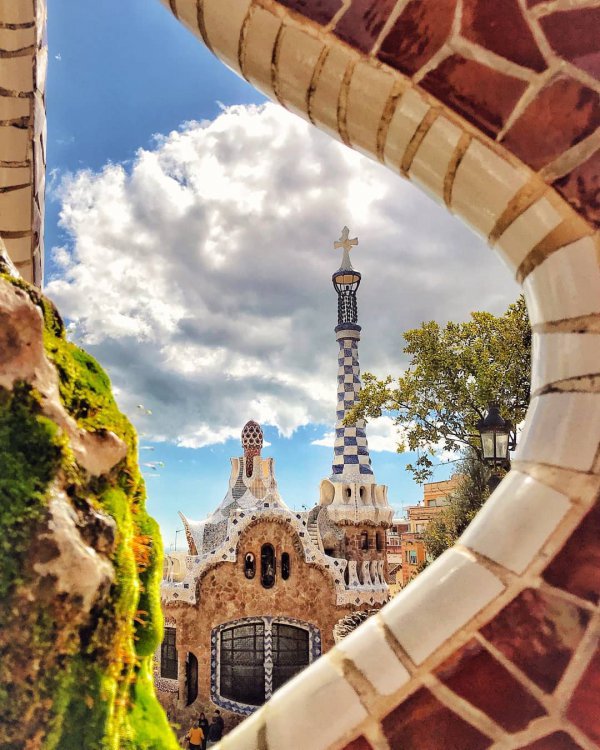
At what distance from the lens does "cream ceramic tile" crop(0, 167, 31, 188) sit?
2.24 m

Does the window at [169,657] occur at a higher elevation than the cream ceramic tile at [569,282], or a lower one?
lower

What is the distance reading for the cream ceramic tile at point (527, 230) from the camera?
113 cm

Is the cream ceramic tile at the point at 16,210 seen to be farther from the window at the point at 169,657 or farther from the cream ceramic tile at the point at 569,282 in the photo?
the window at the point at 169,657

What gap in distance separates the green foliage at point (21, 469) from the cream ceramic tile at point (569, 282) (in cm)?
85

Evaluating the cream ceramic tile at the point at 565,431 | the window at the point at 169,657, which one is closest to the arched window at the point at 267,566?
the window at the point at 169,657

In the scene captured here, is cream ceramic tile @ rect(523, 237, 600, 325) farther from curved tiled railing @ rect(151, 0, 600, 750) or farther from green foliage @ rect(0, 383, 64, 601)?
green foliage @ rect(0, 383, 64, 601)

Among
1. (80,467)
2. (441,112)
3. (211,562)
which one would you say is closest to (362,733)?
(80,467)

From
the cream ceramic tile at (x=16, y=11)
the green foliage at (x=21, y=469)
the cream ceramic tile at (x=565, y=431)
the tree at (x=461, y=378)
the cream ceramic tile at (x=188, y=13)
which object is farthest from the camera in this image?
the tree at (x=461, y=378)

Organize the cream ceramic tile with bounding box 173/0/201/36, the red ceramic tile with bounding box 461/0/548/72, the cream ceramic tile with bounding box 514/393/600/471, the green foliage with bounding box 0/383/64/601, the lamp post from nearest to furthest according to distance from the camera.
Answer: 1. the green foliage with bounding box 0/383/64/601
2. the cream ceramic tile with bounding box 514/393/600/471
3. the red ceramic tile with bounding box 461/0/548/72
4. the cream ceramic tile with bounding box 173/0/201/36
5. the lamp post

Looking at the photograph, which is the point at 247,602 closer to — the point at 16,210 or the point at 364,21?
the point at 16,210

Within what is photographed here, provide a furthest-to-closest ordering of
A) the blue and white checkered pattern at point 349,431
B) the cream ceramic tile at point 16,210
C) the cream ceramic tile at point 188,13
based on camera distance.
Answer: the blue and white checkered pattern at point 349,431
the cream ceramic tile at point 16,210
the cream ceramic tile at point 188,13

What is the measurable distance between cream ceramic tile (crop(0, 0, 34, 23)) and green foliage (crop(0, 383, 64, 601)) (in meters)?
1.69

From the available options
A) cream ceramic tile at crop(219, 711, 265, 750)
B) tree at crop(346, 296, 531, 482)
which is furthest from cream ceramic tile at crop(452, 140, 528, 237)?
tree at crop(346, 296, 531, 482)

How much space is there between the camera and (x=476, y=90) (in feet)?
3.84
